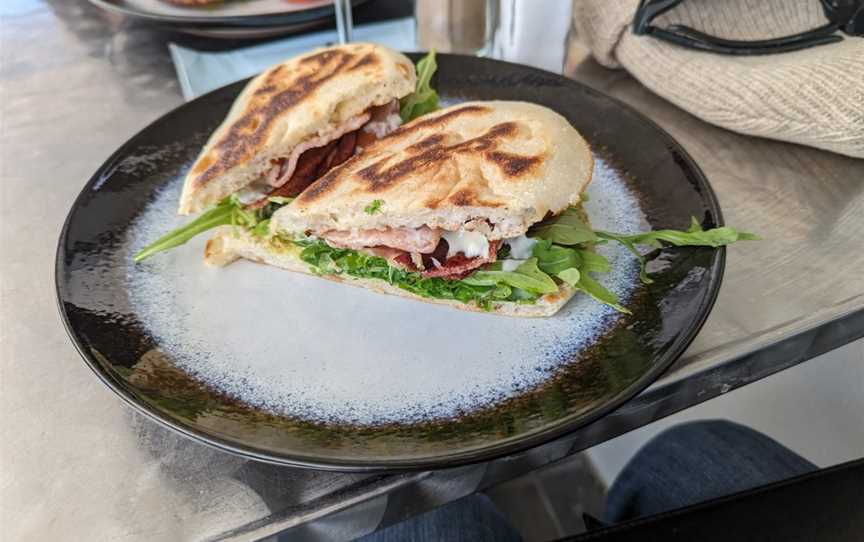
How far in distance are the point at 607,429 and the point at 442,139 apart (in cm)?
70

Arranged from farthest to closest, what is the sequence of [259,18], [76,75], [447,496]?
[76,75] → [259,18] → [447,496]

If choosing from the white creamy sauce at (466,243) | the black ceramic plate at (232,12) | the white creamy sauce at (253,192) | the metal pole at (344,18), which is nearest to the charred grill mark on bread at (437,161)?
the white creamy sauce at (466,243)

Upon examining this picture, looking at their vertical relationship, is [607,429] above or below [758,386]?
above

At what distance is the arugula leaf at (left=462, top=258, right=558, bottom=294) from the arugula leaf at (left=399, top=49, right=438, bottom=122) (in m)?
0.62

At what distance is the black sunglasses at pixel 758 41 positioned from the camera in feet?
5.80

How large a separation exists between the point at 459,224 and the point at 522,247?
0.45ft

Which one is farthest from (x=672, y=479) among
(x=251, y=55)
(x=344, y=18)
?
(x=251, y=55)

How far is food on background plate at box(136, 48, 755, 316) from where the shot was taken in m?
1.40

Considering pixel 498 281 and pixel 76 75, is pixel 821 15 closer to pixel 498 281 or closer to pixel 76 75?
pixel 498 281

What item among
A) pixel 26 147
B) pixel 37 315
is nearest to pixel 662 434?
pixel 37 315

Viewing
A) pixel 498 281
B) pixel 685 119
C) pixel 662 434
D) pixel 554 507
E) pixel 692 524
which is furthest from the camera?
pixel 554 507

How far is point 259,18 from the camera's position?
2.24 m

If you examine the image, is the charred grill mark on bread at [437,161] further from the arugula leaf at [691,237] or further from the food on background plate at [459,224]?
the arugula leaf at [691,237]

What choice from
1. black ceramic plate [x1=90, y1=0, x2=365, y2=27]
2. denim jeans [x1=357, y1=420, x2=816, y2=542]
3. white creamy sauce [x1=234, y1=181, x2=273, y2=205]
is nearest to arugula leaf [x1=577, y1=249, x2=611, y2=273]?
denim jeans [x1=357, y1=420, x2=816, y2=542]
